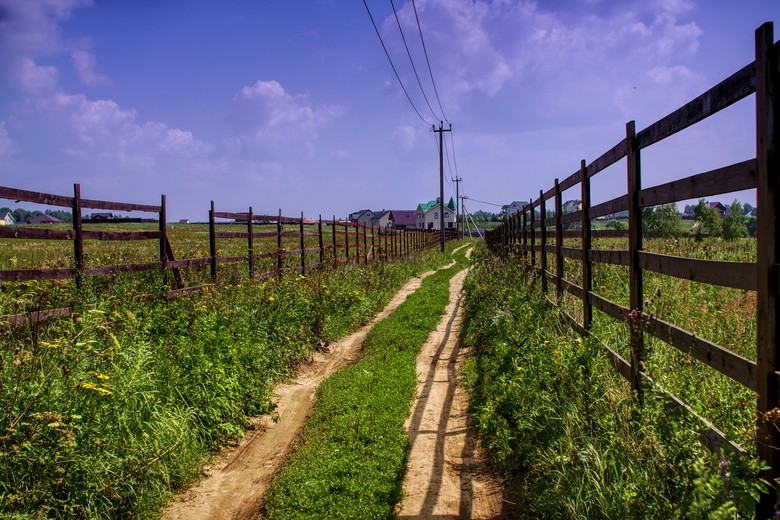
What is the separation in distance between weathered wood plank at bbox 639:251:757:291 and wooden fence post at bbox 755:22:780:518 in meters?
0.12

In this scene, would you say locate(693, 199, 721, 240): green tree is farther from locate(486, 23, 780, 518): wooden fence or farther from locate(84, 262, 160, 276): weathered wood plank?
locate(84, 262, 160, 276): weathered wood plank

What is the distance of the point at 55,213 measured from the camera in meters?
152

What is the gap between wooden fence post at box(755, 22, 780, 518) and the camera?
7.55ft

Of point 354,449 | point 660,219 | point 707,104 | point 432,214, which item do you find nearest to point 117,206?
point 354,449

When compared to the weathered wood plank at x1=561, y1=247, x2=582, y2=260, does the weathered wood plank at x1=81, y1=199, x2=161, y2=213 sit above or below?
above

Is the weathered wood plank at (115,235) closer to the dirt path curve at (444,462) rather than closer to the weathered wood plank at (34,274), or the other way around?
the weathered wood plank at (34,274)

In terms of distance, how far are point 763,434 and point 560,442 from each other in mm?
1613

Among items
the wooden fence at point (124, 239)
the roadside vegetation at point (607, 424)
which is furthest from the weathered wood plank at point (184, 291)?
the roadside vegetation at point (607, 424)

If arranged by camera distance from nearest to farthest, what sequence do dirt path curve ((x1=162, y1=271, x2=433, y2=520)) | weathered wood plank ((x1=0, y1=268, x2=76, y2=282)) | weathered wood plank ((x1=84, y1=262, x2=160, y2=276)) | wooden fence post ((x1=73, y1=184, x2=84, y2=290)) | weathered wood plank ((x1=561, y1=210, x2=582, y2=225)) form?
1. dirt path curve ((x1=162, y1=271, x2=433, y2=520))
2. weathered wood plank ((x1=0, y1=268, x2=76, y2=282))
3. weathered wood plank ((x1=561, y1=210, x2=582, y2=225))
4. weathered wood plank ((x1=84, y1=262, x2=160, y2=276))
5. wooden fence post ((x1=73, y1=184, x2=84, y2=290))

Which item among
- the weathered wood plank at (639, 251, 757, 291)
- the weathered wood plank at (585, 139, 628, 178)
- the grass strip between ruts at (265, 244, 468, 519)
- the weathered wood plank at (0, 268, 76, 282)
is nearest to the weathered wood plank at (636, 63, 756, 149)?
the weathered wood plank at (585, 139, 628, 178)

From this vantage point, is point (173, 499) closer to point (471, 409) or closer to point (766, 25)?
point (471, 409)

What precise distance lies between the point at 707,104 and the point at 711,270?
0.90m

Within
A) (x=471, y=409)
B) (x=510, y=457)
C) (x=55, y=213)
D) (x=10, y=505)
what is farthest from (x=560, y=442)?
(x=55, y=213)

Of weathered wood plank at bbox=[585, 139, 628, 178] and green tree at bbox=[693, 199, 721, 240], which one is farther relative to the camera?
green tree at bbox=[693, 199, 721, 240]
